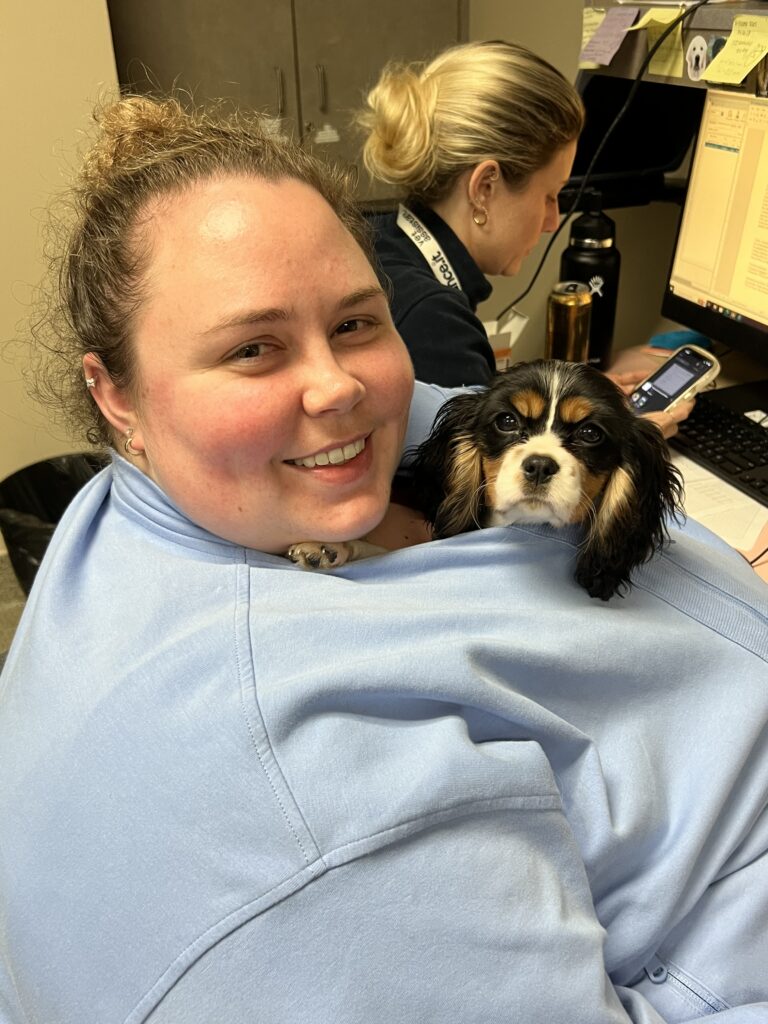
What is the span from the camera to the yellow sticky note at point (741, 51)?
4.48 ft

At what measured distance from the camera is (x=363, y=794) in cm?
65

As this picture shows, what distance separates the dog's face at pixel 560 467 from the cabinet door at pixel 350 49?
1.97 metres

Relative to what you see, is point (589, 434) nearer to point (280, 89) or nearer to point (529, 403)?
point (529, 403)

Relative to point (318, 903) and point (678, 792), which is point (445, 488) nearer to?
point (678, 792)

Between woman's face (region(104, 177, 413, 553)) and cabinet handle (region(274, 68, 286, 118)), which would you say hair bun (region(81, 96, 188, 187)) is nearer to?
woman's face (region(104, 177, 413, 553))

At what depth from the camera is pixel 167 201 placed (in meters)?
0.83

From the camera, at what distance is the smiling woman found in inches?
24.9

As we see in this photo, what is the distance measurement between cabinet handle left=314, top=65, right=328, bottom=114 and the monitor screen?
1611 mm

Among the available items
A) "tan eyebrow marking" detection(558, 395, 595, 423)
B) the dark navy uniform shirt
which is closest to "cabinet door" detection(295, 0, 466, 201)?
the dark navy uniform shirt

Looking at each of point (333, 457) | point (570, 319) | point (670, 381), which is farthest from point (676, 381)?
point (333, 457)

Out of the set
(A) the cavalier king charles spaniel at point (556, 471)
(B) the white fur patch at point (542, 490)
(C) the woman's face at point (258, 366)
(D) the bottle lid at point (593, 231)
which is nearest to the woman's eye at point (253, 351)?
(C) the woman's face at point (258, 366)

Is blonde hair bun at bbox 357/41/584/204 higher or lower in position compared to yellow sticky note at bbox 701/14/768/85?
lower

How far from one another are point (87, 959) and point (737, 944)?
567mm

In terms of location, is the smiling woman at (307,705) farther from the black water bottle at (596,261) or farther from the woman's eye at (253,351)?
the black water bottle at (596,261)
